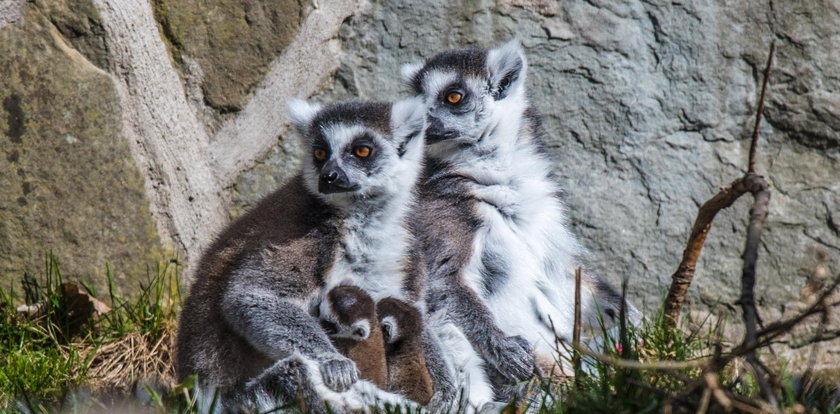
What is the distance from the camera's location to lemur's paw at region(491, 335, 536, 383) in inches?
164

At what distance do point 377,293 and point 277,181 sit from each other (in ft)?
4.15

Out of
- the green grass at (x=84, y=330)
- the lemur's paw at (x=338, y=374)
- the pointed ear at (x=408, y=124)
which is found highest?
the pointed ear at (x=408, y=124)


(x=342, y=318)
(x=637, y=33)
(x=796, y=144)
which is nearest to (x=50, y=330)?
(x=342, y=318)

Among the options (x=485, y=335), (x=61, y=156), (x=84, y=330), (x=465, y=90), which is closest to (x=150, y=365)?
(x=84, y=330)

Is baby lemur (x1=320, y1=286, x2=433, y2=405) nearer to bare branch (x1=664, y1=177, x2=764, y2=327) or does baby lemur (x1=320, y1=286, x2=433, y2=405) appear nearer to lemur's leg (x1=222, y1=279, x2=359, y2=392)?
lemur's leg (x1=222, y1=279, x2=359, y2=392)

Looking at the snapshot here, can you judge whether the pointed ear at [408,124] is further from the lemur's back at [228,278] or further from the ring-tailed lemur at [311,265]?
the lemur's back at [228,278]

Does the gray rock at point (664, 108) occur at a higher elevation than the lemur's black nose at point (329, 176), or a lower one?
higher

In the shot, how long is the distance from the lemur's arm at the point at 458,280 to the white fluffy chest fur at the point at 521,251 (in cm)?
7

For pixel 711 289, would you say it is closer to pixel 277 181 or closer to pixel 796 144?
pixel 796 144

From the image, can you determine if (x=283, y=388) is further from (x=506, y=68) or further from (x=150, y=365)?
Answer: (x=506, y=68)

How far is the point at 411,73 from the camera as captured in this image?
4844 millimetres

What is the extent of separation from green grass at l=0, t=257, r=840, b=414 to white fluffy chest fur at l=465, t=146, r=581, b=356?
1.05ft

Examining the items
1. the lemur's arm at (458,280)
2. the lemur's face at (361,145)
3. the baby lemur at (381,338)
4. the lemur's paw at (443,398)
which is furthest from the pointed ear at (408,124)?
the lemur's paw at (443,398)

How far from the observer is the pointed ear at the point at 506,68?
4.74 meters
